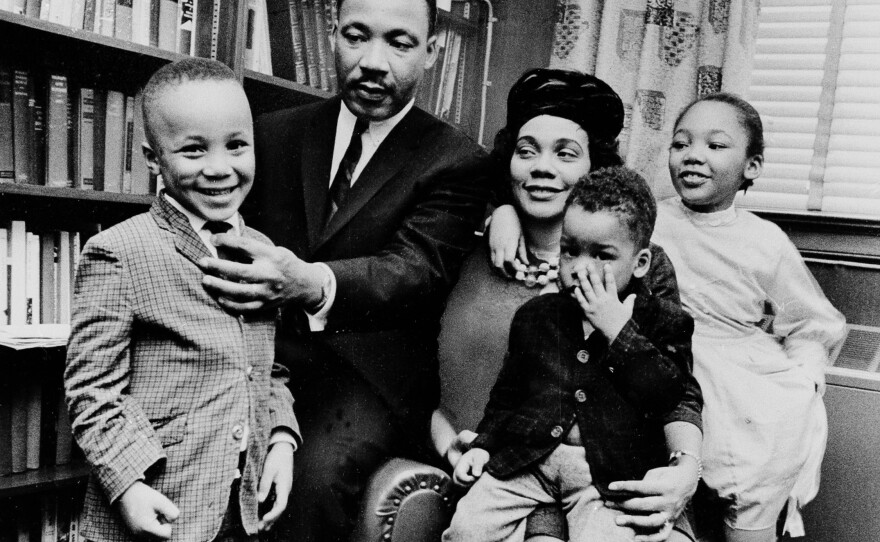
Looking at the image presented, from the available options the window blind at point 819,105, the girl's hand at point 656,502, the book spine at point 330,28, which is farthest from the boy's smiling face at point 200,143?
the window blind at point 819,105

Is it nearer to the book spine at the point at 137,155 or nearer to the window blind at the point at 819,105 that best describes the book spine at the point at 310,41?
the book spine at the point at 137,155

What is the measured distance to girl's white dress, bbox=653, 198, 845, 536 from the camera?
1.52m

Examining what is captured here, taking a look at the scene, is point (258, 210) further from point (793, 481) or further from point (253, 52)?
point (793, 481)

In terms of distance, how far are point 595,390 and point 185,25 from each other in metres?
1.50

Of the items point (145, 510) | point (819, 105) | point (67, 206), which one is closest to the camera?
point (145, 510)

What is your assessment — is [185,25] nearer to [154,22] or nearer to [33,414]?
[154,22]

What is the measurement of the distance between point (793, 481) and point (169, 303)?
4.31 feet

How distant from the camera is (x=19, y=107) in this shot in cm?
179

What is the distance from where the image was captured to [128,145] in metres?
1.98

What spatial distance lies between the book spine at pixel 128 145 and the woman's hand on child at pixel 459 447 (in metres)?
1.14

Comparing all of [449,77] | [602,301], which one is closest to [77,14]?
[449,77]

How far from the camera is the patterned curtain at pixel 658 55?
232cm

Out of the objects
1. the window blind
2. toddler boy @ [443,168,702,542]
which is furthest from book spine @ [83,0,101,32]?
the window blind

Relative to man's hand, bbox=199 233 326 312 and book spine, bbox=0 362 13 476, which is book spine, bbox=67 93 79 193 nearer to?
book spine, bbox=0 362 13 476
